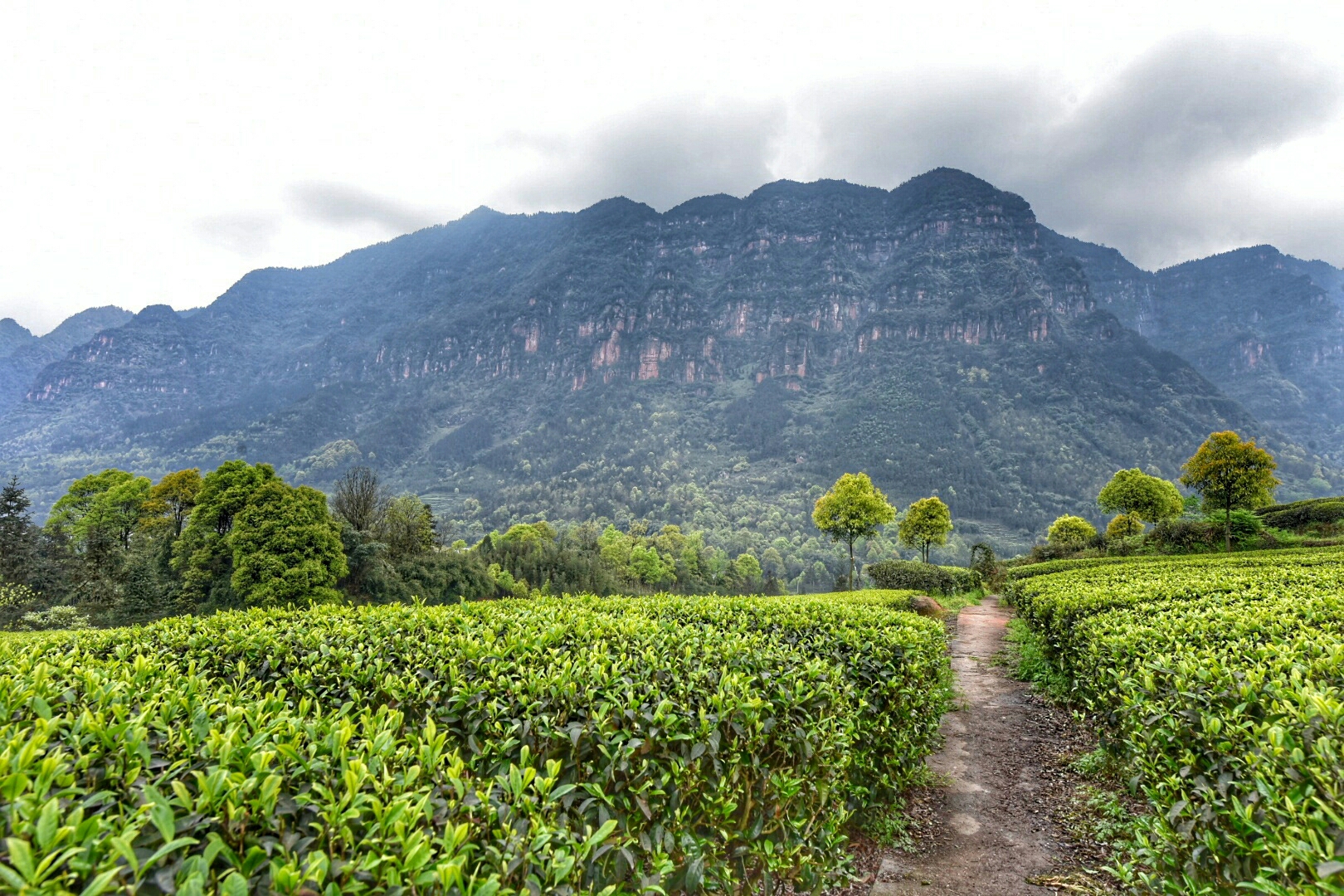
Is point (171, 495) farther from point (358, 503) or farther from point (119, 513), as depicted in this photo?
point (358, 503)

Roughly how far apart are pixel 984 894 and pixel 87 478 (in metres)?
55.3

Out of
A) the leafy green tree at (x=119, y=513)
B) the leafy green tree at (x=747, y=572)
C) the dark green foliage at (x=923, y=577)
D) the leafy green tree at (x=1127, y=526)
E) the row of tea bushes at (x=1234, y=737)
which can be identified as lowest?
the leafy green tree at (x=747, y=572)

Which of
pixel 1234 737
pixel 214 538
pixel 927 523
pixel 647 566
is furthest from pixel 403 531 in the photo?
pixel 1234 737

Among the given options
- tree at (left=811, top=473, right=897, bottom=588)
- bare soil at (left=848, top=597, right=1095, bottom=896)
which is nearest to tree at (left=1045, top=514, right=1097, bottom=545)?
tree at (left=811, top=473, right=897, bottom=588)

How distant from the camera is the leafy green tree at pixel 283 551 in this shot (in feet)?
65.0

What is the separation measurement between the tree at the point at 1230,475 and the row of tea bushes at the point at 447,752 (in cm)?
2861

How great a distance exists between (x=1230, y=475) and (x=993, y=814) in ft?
93.5

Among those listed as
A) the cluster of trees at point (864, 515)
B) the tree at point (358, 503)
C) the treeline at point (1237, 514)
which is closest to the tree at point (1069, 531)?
the cluster of trees at point (864, 515)

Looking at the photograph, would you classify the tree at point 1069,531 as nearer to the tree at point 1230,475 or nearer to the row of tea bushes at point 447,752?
the tree at point 1230,475

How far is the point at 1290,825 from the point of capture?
221 centimetres

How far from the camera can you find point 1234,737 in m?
2.95

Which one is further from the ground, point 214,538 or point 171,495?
point 171,495

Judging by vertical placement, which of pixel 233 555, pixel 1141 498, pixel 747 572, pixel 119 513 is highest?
pixel 1141 498

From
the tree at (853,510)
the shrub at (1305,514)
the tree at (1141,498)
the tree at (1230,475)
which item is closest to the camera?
the shrub at (1305,514)
